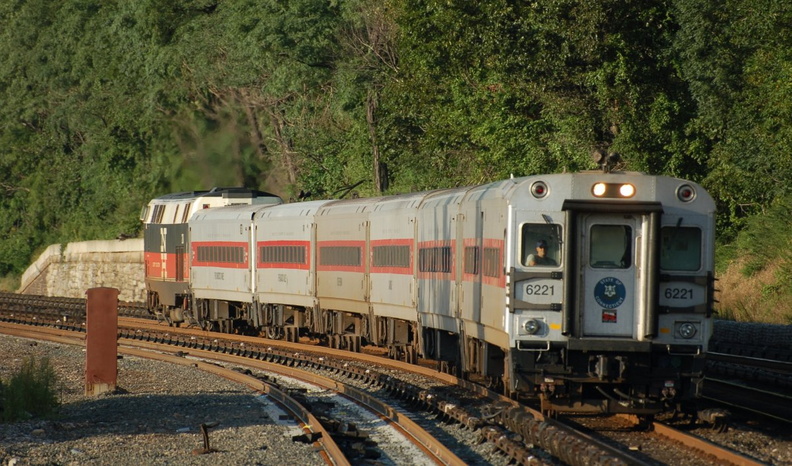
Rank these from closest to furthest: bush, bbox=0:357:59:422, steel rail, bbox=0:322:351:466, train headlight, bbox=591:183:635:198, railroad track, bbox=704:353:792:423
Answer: steel rail, bbox=0:322:351:466 < train headlight, bbox=591:183:635:198 < bush, bbox=0:357:59:422 < railroad track, bbox=704:353:792:423

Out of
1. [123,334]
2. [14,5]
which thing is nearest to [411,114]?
[123,334]

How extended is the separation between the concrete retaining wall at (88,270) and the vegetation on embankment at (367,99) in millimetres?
4032

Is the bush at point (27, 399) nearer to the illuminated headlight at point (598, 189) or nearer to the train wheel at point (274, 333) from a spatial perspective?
the illuminated headlight at point (598, 189)

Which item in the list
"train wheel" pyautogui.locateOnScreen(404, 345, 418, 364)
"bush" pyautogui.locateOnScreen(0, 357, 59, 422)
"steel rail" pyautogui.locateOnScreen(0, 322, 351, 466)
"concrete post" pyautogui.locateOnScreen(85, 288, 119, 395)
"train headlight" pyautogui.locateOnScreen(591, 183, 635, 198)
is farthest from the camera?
"train wheel" pyautogui.locateOnScreen(404, 345, 418, 364)

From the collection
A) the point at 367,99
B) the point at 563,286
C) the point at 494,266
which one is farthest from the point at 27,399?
the point at 367,99

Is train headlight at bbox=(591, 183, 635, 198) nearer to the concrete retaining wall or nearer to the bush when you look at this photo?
the bush

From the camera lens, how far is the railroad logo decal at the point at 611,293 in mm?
13953

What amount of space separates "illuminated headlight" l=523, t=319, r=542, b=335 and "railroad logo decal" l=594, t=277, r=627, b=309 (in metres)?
0.71

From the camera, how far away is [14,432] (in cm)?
1438

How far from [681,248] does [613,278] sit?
0.84 m

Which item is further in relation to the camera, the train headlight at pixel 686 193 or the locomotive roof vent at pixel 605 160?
the locomotive roof vent at pixel 605 160

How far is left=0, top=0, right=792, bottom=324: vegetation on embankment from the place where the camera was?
30672 mm

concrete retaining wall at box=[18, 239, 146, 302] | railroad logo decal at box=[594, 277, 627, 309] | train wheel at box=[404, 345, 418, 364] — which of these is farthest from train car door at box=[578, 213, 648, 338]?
concrete retaining wall at box=[18, 239, 146, 302]

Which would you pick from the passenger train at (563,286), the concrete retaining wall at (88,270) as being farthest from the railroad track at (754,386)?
the concrete retaining wall at (88,270)
